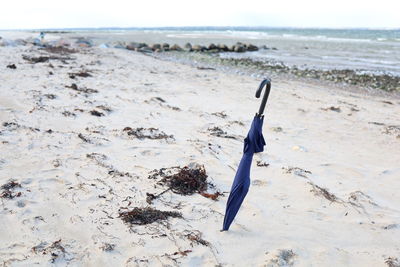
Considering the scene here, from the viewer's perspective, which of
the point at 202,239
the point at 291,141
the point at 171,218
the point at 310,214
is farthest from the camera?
the point at 291,141

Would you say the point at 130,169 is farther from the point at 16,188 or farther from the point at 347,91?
the point at 347,91

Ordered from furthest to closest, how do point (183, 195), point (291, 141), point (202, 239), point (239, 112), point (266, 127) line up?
point (239, 112), point (266, 127), point (291, 141), point (183, 195), point (202, 239)

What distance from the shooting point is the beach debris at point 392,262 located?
2.80 meters

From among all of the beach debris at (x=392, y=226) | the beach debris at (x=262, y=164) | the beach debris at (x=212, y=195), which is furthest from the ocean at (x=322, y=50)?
the beach debris at (x=212, y=195)

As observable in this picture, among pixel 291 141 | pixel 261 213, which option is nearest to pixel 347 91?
pixel 291 141

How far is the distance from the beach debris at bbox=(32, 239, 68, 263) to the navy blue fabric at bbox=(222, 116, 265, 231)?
136 centimetres

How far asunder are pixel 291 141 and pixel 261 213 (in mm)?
2642

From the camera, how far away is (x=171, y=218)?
334 centimetres

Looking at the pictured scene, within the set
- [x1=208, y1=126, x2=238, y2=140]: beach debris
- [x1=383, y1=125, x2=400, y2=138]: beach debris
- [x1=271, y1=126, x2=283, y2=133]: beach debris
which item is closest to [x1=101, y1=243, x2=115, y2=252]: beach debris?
[x1=208, y1=126, x2=238, y2=140]: beach debris

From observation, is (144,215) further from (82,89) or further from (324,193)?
(82,89)

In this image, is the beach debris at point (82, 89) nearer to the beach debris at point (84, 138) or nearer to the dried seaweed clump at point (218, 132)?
the beach debris at point (84, 138)

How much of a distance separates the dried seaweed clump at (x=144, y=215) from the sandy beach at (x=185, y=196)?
0.21 feet

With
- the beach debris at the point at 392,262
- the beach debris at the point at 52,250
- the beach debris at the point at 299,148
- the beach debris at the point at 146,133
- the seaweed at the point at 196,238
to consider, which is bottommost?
the beach debris at the point at 392,262

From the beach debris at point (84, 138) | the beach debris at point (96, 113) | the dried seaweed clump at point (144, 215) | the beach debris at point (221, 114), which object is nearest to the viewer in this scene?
the dried seaweed clump at point (144, 215)
